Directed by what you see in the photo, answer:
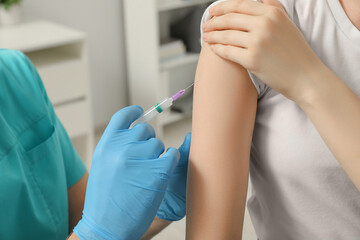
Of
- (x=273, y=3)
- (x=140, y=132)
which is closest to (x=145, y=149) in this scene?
(x=140, y=132)

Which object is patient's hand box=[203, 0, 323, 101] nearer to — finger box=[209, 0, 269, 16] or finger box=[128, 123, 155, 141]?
finger box=[209, 0, 269, 16]

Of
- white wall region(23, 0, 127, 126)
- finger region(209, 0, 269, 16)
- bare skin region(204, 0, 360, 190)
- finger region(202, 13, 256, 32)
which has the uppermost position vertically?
finger region(209, 0, 269, 16)

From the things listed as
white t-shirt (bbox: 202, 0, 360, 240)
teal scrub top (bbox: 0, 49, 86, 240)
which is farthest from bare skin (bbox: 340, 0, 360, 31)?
teal scrub top (bbox: 0, 49, 86, 240)

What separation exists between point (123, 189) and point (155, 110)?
7.9 inches

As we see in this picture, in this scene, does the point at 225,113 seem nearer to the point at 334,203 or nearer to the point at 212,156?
the point at 212,156

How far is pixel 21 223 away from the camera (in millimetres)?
1175

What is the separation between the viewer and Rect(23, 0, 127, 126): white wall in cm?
325

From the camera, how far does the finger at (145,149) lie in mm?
1007

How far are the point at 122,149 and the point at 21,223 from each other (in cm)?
37

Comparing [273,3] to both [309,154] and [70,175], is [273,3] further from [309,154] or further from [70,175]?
[70,175]

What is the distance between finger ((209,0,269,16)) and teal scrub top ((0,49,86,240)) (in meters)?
0.55

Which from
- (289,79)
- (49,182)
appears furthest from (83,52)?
(289,79)

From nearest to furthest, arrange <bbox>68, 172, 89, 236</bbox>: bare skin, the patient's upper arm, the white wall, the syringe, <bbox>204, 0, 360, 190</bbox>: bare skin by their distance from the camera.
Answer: <bbox>204, 0, 360, 190</bbox>: bare skin
the patient's upper arm
the syringe
<bbox>68, 172, 89, 236</bbox>: bare skin
the white wall

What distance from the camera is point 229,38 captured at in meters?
0.92
